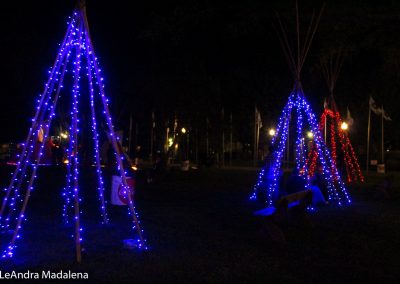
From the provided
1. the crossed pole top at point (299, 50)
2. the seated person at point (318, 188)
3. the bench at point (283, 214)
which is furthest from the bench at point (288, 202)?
the crossed pole top at point (299, 50)

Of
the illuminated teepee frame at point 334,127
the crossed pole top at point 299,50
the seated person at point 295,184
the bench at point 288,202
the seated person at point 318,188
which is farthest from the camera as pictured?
the illuminated teepee frame at point 334,127

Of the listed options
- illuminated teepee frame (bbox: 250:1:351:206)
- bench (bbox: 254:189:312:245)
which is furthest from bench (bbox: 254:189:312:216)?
illuminated teepee frame (bbox: 250:1:351:206)

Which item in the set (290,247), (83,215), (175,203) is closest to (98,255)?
(290,247)

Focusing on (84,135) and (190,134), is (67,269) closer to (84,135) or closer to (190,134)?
(84,135)

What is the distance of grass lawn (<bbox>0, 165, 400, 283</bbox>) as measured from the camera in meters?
Answer: 7.47

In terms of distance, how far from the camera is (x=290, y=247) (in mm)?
9266

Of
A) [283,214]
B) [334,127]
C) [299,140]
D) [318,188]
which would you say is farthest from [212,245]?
[334,127]

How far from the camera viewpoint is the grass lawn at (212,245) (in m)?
7.47

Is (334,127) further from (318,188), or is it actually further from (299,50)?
(318,188)

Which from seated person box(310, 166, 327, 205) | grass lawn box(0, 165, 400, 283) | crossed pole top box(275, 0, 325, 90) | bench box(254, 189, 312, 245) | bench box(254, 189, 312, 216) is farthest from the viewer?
crossed pole top box(275, 0, 325, 90)

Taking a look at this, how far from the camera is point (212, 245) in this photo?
9266 mm

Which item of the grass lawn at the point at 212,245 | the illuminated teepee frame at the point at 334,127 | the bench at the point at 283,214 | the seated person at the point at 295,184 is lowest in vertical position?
the grass lawn at the point at 212,245

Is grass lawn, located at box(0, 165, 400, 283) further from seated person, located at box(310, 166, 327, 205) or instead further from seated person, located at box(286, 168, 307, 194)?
seated person, located at box(286, 168, 307, 194)

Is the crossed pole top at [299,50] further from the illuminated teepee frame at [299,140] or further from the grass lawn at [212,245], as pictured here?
the grass lawn at [212,245]
